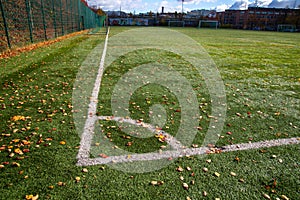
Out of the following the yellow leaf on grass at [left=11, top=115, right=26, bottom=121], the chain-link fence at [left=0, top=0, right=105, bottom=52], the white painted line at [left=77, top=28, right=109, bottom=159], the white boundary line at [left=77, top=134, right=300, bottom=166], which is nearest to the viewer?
the white boundary line at [left=77, top=134, right=300, bottom=166]

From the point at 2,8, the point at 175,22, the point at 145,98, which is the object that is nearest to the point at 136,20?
the point at 175,22

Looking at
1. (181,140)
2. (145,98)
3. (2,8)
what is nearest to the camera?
(181,140)

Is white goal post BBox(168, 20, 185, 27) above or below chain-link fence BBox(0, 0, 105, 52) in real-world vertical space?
above

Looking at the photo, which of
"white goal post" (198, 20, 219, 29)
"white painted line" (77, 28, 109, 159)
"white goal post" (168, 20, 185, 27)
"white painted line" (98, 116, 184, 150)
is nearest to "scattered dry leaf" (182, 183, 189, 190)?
"white painted line" (98, 116, 184, 150)

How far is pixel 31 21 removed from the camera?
12.6m

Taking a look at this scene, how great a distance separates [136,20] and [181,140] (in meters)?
77.2

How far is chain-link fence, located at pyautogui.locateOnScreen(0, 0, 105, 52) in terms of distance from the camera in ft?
33.0

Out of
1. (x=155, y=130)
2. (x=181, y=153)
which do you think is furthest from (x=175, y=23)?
(x=181, y=153)

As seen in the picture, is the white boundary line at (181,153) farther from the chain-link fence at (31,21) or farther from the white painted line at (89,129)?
the chain-link fence at (31,21)

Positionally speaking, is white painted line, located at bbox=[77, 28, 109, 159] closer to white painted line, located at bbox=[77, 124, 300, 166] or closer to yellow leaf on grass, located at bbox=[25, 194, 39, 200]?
white painted line, located at bbox=[77, 124, 300, 166]

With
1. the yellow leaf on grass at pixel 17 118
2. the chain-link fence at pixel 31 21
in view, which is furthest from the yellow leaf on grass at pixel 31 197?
the chain-link fence at pixel 31 21

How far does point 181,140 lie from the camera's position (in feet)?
10.8

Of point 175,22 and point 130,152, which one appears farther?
point 175,22

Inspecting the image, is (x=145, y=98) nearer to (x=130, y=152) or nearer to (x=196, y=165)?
(x=130, y=152)
